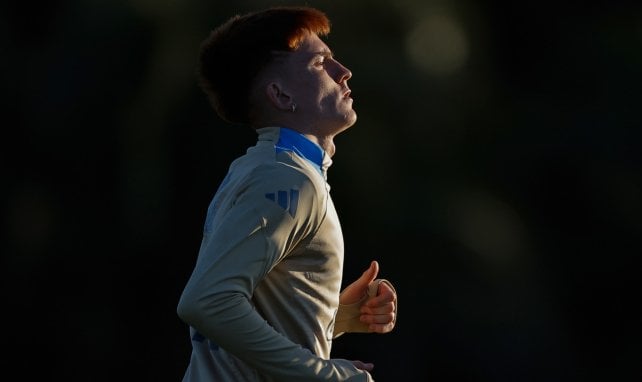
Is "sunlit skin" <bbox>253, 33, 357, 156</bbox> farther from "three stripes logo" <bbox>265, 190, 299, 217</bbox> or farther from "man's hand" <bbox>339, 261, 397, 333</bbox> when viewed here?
"man's hand" <bbox>339, 261, 397, 333</bbox>

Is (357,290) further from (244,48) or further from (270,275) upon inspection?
(244,48)

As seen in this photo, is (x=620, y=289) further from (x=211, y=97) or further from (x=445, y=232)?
(x=211, y=97)

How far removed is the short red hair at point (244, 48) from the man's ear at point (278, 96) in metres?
0.05

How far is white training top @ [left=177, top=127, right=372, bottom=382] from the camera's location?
182cm

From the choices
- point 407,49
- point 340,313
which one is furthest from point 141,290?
point 340,313

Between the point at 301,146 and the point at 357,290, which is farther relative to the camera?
the point at 357,290

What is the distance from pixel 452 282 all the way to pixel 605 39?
1.31m

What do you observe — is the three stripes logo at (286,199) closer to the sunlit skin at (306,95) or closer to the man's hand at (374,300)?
the sunlit skin at (306,95)

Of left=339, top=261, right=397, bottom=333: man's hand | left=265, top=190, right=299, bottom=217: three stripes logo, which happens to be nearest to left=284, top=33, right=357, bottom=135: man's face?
left=265, top=190, right=299, bottom=217: three stripes logo

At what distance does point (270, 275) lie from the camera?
1934 mm

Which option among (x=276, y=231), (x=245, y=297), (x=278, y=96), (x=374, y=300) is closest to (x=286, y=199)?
(x=276, y=231)

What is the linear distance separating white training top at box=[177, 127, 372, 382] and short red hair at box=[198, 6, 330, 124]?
→ 0.38ft

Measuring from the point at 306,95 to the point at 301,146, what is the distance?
0.37 feet

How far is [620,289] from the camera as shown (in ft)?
15.9
